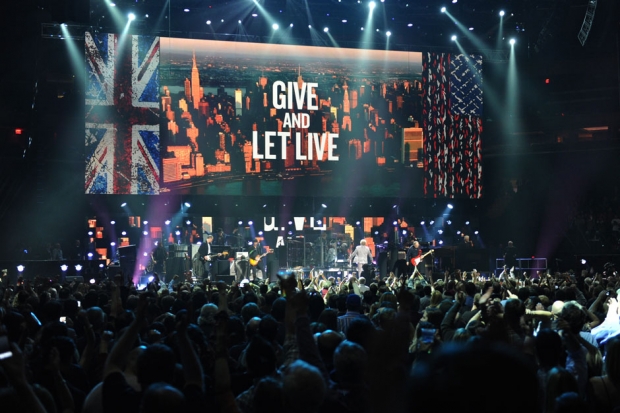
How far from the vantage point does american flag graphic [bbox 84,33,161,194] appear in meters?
19.7

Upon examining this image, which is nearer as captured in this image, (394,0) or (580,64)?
(394,0)

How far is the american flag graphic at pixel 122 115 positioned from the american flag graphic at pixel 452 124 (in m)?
8.30

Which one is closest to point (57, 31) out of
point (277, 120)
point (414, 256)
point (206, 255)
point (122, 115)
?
point (122, 115)

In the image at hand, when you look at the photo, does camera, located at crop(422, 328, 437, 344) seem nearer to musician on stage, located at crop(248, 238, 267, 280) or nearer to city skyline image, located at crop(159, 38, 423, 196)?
musician on stage, located at crop(248, 238, 267, 280)

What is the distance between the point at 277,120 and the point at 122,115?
4.52 metres

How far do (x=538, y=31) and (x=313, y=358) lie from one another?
20849 millimetres

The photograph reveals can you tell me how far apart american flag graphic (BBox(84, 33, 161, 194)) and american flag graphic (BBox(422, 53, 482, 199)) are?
830 cm

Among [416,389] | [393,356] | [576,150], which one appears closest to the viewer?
[416,389]

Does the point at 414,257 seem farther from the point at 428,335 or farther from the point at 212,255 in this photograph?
the point at 428,335

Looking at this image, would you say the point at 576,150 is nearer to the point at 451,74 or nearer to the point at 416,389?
the point at 451,74

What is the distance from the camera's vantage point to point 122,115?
20.0 metres

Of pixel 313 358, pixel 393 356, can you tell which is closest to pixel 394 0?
pixel 313 358

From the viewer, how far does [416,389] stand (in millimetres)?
1166

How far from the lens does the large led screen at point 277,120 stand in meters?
20.0
